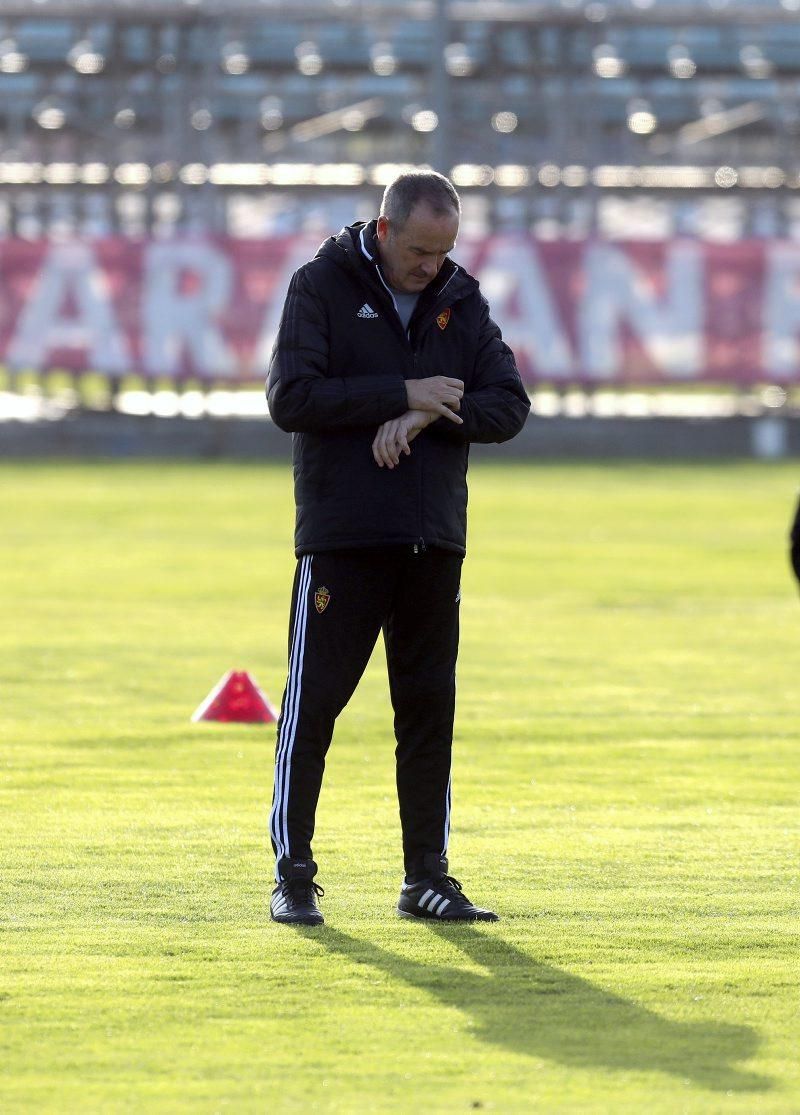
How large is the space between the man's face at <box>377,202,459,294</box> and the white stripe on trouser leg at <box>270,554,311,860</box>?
31.4 inches

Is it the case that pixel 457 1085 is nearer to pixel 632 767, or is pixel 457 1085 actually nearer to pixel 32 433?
pixel 632 767

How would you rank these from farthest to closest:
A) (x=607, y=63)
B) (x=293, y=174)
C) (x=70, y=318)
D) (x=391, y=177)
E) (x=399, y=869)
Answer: (x=607, y=63), (x=293, y=174), (x=70, y=318), (x=391, y=177), (x=399, y=869)

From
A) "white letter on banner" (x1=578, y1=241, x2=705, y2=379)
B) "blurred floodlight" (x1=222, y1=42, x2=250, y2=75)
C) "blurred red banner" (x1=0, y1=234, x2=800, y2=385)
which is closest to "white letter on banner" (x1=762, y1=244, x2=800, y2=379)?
"blurred red banner" (x1=0, y1=234, x2=800, y2=385)

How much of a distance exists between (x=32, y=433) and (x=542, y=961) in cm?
2235

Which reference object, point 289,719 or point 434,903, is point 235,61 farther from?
point 434,903

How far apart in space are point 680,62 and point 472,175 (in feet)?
13.0

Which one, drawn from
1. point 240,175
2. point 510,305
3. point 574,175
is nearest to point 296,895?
point 510,305

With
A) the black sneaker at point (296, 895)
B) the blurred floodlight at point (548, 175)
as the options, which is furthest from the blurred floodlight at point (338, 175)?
the black sneaker at point (296, 895)

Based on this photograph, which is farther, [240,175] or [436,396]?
[240,175]

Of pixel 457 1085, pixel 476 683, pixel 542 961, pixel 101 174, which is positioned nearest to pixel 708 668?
pixel 476 683

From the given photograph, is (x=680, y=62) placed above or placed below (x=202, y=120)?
above

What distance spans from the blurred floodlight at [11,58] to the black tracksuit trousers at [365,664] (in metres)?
25.7

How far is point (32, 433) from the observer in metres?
27.2

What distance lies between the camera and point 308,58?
31734 mm
